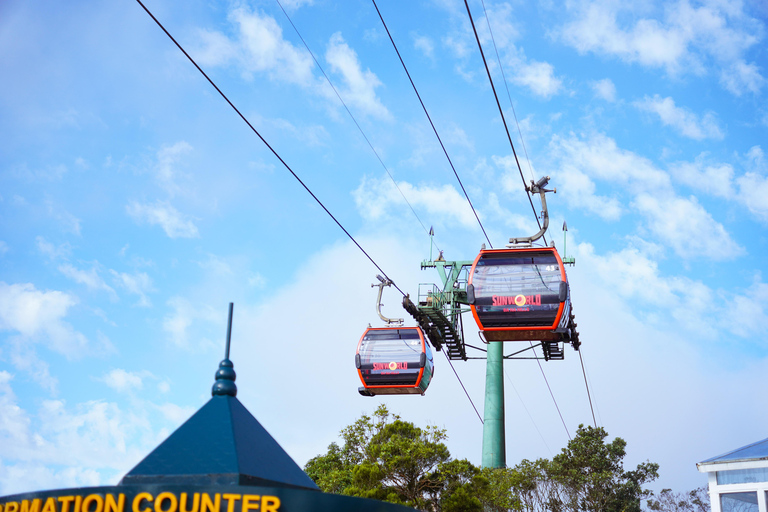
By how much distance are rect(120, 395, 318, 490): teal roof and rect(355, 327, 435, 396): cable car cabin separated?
676 inches

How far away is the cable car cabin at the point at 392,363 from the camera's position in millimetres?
25156

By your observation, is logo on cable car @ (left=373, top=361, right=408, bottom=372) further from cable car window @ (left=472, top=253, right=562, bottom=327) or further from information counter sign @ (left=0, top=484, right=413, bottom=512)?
information counter sign @ (left=0, top=484, right=413, bottom=512)

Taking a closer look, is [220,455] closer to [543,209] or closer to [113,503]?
[113,503]

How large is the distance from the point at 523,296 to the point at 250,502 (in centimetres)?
1241

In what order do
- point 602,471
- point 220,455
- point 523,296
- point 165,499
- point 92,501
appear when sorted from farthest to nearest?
1. point 602,471
2. point 523,296
3. point 220,455
4. point 92,501
5. point 165,499

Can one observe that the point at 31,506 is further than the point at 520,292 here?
No

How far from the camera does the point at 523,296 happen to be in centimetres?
1816

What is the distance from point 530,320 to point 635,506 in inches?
1460

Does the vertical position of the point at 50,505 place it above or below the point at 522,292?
below

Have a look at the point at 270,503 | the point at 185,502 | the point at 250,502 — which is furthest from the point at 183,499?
the point at 270,503

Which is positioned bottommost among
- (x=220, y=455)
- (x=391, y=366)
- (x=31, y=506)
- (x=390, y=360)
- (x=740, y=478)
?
(x=31, y=506)

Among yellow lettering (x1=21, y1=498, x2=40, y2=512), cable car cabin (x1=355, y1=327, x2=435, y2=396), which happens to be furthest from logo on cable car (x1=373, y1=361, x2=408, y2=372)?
yellow lettering (x1=21, y1=498, x2=40, y2=512)

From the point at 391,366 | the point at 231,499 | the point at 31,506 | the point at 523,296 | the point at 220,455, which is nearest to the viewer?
the point at 231,499

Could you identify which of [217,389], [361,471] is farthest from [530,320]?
[361,471]
